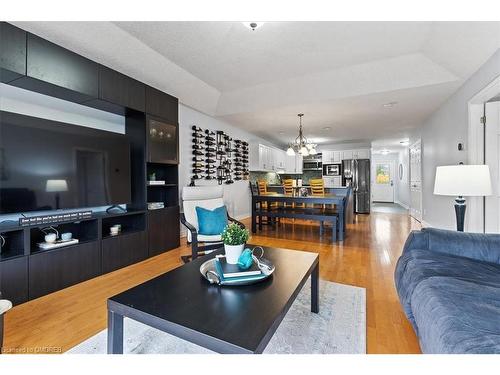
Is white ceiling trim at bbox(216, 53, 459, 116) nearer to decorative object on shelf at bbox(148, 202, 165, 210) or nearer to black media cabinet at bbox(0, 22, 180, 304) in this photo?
black media cabinet at bbox(0, 22, 180, 304)

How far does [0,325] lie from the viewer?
1.28 metres

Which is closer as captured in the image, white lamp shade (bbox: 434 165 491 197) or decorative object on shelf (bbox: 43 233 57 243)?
white lamp shade (bbox: 434 165 491 197)

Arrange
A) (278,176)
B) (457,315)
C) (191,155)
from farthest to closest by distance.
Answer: (278,176)
(191,155)
(457,315)

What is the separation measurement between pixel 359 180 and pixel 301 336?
279 inches

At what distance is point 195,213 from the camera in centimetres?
320

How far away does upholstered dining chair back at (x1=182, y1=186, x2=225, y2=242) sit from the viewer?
10.3 ft

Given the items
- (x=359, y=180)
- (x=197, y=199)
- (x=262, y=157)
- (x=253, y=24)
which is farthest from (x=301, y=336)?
(x=359, y=180)

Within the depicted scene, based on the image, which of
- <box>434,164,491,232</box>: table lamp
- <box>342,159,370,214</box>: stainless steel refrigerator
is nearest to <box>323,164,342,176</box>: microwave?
<box>342,159,370,214</box>: stainless steel refrigerator

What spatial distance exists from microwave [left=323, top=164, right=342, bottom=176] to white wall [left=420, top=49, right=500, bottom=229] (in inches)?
116

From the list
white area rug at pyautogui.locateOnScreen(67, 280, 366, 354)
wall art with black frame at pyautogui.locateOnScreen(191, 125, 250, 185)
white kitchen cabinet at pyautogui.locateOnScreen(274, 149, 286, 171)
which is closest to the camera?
white area rug at pyautogui.locateOnScreen(67, 280, 366, 354)

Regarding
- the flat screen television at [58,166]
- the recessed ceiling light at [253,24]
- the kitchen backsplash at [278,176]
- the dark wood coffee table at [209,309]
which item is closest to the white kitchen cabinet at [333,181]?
the kitchen backsplash at [278,176]

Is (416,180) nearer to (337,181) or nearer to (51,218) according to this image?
(337,181)

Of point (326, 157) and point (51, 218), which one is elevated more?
point (326, 157)
